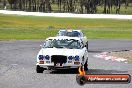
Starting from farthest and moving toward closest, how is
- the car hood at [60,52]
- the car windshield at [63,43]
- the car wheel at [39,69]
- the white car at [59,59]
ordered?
1. the car windshield at [63,43]
2. the car wheel at [39,69]
3. the car hood at [60,52]
4. the white car at [59,59]

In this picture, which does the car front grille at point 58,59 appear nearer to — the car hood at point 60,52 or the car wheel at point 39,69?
the car hood at point 60,52

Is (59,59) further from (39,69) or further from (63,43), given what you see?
(63,43)

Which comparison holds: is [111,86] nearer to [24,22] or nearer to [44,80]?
[44,80]

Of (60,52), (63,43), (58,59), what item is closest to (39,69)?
(58,59)

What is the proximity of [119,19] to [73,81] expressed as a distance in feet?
212

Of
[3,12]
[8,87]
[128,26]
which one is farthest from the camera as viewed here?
[3,12]

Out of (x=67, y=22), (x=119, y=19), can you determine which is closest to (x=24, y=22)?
(x=67, y=22)

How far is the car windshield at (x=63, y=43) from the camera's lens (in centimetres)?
1945

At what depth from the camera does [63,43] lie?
19906 millimetres

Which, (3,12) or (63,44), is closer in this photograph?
(63,44)

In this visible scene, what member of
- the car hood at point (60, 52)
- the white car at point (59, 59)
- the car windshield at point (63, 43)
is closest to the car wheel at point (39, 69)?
the white car at point (59, 59)

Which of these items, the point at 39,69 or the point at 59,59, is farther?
the point at 39,69

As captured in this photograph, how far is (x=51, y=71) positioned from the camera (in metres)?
19.3

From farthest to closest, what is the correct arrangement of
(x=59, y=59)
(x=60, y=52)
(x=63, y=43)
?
(x=63, y=43)
(x=60, y=52)
(x=59, y=59)
